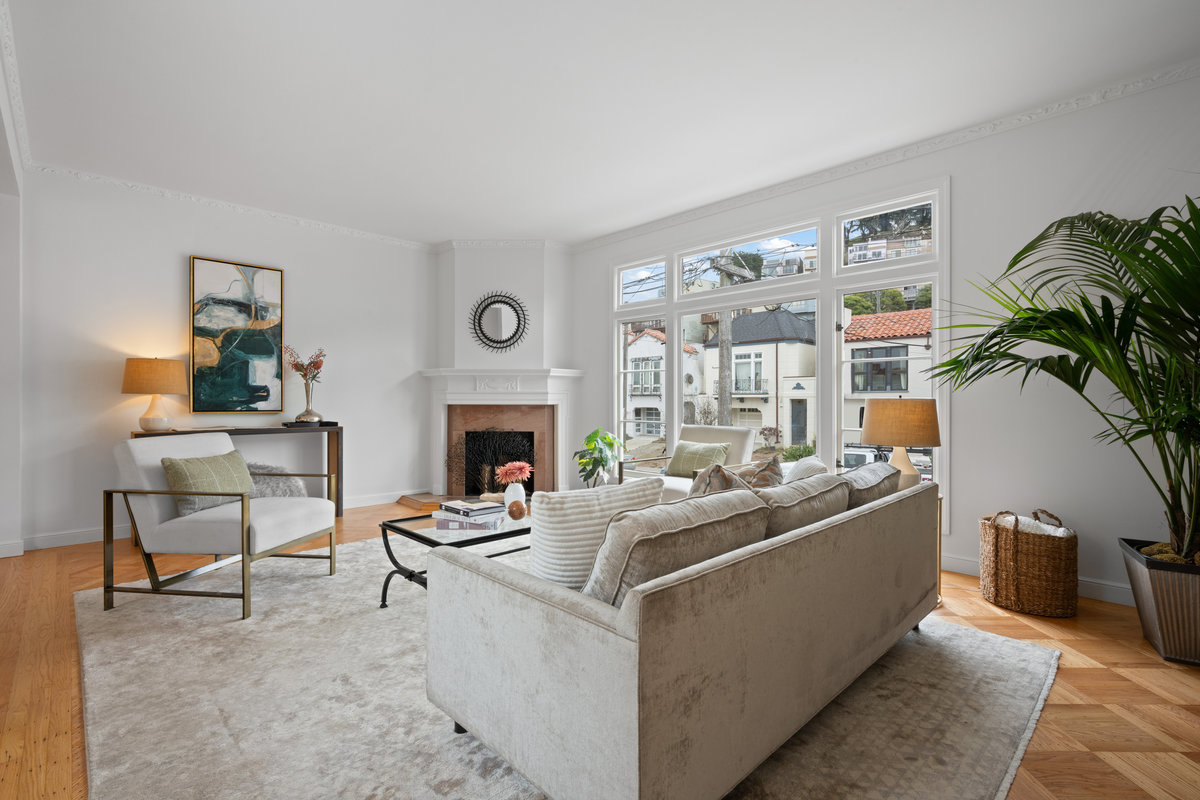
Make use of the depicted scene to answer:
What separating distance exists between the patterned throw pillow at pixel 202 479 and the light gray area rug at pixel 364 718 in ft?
1.78

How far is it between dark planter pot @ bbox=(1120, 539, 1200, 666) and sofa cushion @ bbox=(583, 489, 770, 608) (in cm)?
205

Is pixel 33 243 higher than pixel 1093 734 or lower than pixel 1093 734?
higher

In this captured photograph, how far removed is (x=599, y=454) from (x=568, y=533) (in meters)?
3.82

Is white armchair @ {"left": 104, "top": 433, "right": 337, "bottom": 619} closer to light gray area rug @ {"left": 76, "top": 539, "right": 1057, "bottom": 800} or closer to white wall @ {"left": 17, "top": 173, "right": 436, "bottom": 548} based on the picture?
light gray area rug @ {"left": 76, "top": 539, "right": 1057, "bottom": 800}

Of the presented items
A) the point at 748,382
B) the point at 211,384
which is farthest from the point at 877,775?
the point at 211,384

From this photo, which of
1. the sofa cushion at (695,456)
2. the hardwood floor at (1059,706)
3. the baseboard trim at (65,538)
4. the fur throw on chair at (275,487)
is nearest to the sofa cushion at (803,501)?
the hardwood floor at (1059,706)

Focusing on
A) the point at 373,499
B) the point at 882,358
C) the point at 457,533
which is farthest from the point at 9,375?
the point at 882,358

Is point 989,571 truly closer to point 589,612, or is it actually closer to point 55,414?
point 589,612

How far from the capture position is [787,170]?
14.1 ft

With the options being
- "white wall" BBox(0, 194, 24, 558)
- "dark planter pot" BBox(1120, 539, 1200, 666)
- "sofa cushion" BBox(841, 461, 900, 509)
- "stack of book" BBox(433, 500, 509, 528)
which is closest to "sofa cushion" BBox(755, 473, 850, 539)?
"sofa cushion" BBox(841, 461, 900, 509)

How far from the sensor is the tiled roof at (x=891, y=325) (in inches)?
153

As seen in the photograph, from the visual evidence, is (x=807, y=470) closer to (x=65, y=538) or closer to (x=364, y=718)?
(x=364, y=718)

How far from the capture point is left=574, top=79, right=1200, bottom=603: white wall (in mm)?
3053

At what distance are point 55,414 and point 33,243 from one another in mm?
1209
